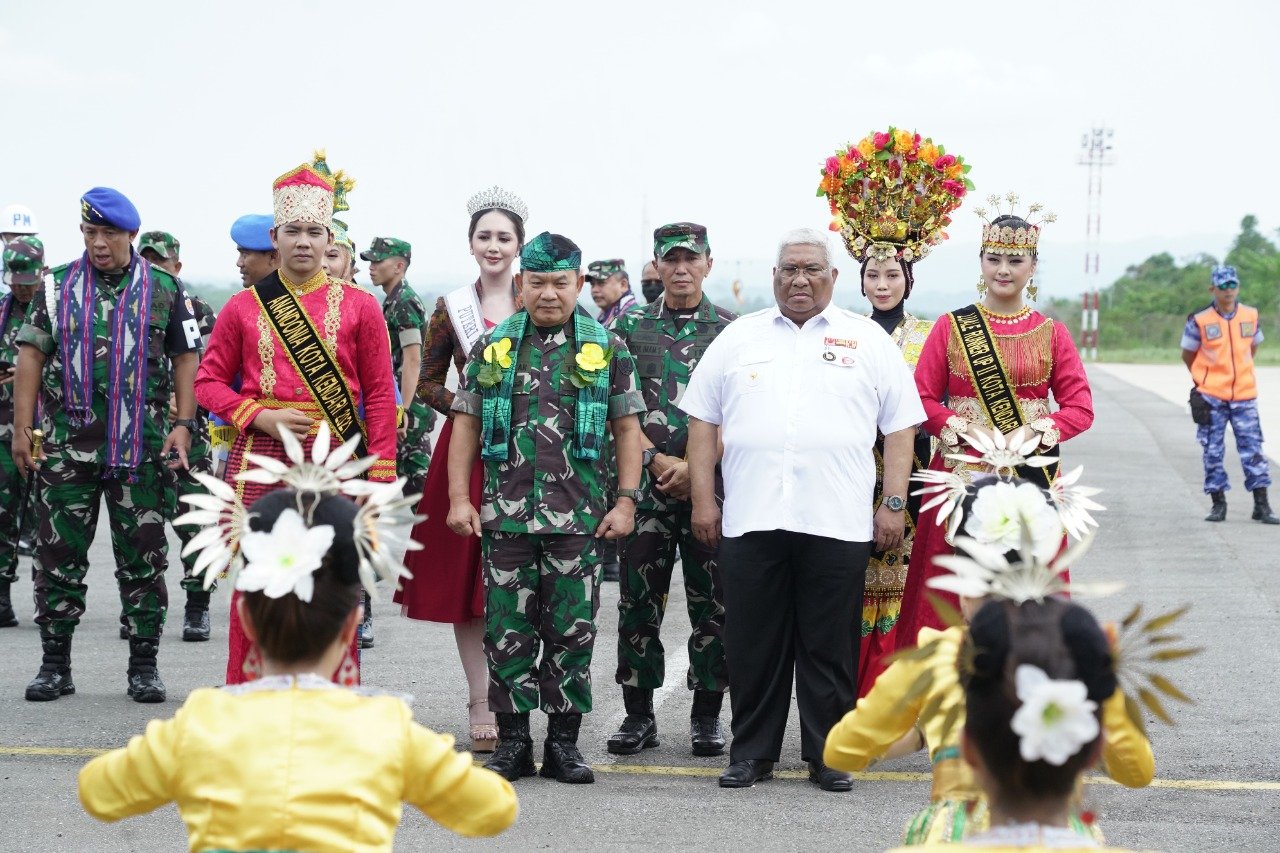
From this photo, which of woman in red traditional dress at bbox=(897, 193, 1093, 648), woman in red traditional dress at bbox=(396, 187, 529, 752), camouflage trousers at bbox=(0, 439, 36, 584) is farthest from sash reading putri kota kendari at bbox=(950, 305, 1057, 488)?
camouflage trousers at bbox=(0, 439, 36, 584)

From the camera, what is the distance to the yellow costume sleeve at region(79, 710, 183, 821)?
3.10m

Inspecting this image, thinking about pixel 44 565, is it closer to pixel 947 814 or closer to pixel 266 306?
pixel 266 306

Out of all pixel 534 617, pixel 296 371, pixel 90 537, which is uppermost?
pixel 296 371

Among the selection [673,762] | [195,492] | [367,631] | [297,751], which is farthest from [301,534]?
[195,492]

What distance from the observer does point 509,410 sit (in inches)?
244

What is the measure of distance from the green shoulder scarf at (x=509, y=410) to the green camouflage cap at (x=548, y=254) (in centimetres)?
24

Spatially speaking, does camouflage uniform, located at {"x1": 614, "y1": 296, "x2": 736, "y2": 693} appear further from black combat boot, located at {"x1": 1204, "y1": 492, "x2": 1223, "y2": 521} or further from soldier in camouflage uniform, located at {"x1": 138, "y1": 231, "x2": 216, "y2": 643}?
black combat boot, located at {"x1": 1204, "y1": 492, "x2": 1223, "y2": 521}

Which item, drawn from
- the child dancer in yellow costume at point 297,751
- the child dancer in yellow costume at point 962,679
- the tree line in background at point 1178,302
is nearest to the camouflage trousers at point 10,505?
the child dancer in yellow costume at point 962,679

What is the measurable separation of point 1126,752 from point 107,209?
532 centimetres

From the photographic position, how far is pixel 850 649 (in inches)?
247

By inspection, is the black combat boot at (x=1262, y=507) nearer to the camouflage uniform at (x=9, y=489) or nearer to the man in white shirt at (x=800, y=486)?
the man in white shirt at (x=800, y=486)

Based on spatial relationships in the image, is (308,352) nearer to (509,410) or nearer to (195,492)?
(509,410)

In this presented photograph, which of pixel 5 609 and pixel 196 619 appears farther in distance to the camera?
pixel 5 609

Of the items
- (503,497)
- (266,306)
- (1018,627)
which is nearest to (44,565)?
(266,306)
